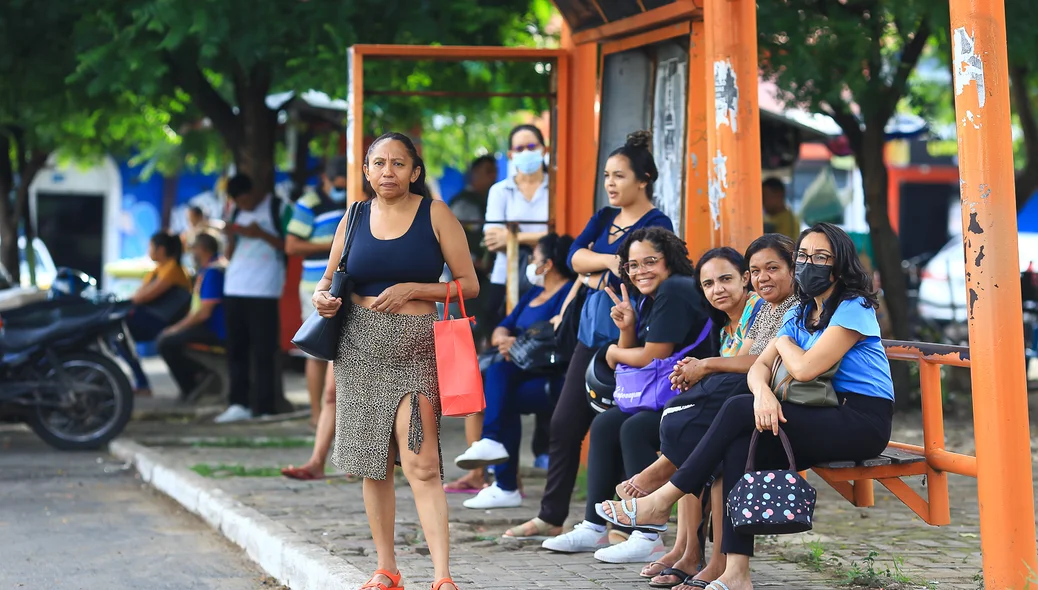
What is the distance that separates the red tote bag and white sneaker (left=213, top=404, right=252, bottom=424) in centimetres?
701

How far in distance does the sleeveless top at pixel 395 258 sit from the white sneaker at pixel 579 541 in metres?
1.56

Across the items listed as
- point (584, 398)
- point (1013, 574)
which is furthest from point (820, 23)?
point (1013, 574)

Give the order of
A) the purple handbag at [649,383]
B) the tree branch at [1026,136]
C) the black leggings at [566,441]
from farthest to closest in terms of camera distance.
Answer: the tree branch at [1026,136] → the black leggings at [566,441] → the purple handbag at [649,383]

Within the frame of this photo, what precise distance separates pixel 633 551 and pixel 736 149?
1.86 m

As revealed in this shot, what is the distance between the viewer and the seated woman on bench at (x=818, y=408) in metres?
4.70

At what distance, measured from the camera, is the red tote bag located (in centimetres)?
487

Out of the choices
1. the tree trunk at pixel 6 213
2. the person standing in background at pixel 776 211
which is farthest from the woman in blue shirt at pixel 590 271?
the tree trunk at pixel 6 213

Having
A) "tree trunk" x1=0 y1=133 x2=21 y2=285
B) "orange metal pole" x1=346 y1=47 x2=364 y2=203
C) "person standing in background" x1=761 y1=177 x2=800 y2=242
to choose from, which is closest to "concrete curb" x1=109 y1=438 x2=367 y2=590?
"orange metal pole" x1=346 y1=47 x2=364 y2=203

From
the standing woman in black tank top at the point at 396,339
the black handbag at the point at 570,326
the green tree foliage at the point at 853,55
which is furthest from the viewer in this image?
the green tree foliage at the point at 853,55

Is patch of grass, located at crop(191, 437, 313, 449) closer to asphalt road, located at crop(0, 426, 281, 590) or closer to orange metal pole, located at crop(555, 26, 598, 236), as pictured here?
asphalt road, located at crop(0, 426, 281, 590)

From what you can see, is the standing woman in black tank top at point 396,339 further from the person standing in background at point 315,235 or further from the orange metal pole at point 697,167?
the person standing in background at point 315,235

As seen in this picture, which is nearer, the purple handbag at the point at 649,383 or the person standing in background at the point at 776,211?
the purple handbag at the point at 649,383

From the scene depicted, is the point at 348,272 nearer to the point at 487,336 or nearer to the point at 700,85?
the point at 700,85

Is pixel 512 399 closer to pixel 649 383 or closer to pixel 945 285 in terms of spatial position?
pixel 649 383
